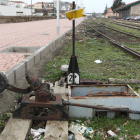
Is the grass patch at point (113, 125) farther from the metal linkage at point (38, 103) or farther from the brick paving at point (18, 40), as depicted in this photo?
the brick paving at point (18, 40)

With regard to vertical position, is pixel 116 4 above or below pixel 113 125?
above

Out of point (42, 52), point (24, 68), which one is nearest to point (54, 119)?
point (24, 68)

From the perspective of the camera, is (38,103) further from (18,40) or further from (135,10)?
(135,10)

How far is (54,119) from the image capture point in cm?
263

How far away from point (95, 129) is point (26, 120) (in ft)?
3.29

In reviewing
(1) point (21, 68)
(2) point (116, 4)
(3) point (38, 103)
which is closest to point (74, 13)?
(3) point (38, 103)

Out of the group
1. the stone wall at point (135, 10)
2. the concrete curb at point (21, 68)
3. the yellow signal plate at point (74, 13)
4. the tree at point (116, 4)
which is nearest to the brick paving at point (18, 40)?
the concrete curb at point (21, 68)

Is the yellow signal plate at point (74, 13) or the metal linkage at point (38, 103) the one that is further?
the yellow signal plate at point (74, 13)

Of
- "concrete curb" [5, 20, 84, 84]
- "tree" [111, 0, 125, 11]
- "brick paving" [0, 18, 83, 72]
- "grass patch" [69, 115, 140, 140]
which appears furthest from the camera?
"tree" [111, 0, 125, 11]

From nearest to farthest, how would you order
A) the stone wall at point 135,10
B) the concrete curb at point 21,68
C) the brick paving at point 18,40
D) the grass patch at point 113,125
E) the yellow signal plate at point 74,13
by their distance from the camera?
the grass patch at point 113,125, the yellow signal plate at point 74,13, the concrete curb at point 21,68, the brick paving at point 18,40, the stone wall at point 135,10

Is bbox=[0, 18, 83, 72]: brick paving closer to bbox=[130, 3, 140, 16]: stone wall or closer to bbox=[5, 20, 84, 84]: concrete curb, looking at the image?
bbox=[5, 20, 84, 84]: concrete curb

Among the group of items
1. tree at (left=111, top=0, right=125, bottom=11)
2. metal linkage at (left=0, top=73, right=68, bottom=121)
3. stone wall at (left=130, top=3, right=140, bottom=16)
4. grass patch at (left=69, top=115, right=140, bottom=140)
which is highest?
tree at (left=111, top=0, right=125, bottom=11)

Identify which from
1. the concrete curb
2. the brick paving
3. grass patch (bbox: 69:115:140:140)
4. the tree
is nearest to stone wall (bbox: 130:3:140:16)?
the tree

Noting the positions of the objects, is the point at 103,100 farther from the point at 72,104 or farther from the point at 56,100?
the point at 56,100
